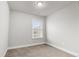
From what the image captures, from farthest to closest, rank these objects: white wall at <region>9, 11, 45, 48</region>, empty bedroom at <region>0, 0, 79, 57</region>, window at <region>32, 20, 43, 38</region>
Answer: window at <region>32, 20, 43, 38</region>
white wall at <region>9, 11, 45, 48</region>
empty bedroom at <region>0, 0, 79, 57</region>

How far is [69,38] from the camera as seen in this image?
2.83 metres

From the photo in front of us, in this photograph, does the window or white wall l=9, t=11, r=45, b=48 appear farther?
the window

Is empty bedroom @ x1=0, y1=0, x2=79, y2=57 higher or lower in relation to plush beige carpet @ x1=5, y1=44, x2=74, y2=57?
higher

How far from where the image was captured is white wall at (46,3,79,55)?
2.58m

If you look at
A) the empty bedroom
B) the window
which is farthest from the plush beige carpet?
the window

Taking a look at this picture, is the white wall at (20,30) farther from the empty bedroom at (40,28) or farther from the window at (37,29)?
the window at (37,29)

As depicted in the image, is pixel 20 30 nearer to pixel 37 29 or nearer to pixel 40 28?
pixel 37 29

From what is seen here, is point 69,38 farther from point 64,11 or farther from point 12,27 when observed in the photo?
point 12,27

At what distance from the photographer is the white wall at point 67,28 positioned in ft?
8.45

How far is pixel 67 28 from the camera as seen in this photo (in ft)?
9.56

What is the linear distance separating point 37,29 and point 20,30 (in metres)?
1.21

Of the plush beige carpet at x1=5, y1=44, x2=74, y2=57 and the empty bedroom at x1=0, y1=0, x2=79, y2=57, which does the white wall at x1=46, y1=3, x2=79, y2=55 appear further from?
the plush beige carpet at x1=5, y1=44, x2=74, y2=57

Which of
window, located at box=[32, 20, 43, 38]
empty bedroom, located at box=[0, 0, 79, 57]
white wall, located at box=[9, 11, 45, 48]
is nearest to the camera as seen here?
empty bedroom, located at box=[0, 0, 79, 57]

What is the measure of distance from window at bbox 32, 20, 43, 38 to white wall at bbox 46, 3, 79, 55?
3.43 feet
